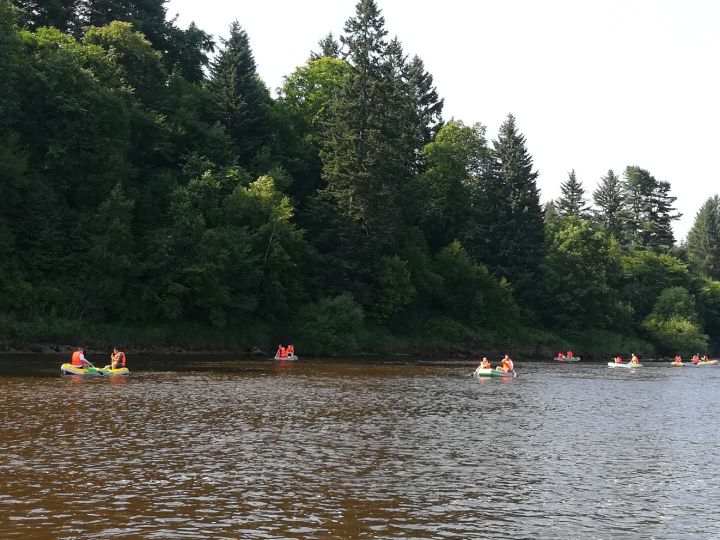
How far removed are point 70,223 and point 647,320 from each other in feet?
279

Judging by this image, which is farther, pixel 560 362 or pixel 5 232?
A: pixel 560 362

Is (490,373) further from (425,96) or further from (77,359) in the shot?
(425,96)

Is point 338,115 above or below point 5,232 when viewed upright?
above

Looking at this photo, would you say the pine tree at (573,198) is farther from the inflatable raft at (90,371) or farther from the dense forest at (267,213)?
the inflatable raft at (90,371)

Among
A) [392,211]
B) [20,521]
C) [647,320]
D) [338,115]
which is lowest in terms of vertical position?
[20,521]

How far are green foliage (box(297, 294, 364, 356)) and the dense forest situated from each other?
0.67 ft

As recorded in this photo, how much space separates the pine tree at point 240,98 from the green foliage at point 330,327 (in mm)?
21759

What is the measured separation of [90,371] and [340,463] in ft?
89.0

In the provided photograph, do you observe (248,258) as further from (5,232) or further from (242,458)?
(242,458)

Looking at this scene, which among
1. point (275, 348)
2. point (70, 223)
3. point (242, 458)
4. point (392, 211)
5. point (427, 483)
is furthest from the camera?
point (392, 211)

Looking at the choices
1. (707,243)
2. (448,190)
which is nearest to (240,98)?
(448,190)

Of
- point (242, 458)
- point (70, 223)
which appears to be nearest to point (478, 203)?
point (70, 223)

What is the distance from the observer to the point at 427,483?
18.3 meters

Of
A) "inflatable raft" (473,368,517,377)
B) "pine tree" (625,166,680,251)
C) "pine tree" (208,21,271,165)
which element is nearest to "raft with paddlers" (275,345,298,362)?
"inflatable raft" (473,368,517,377)
